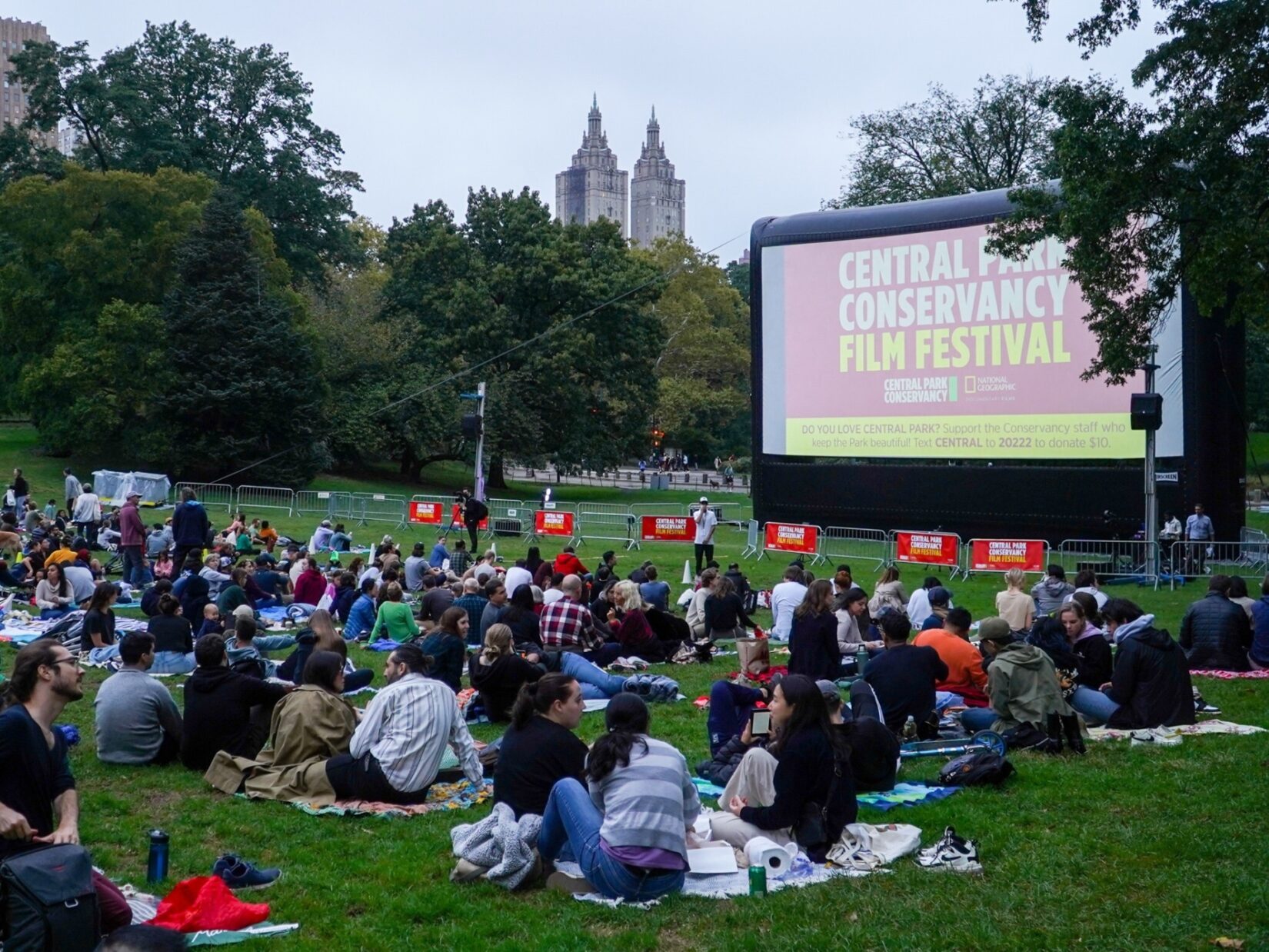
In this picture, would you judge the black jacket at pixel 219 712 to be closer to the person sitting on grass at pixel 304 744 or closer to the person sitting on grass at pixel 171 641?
the person sitting on grass at pixel 304 744

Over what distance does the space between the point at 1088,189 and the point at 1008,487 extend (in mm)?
12931

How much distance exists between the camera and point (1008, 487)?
80.8 feet

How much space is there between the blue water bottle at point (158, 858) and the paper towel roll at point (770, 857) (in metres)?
2.90

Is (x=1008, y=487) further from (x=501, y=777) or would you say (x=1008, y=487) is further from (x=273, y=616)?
(x=501, y=777)

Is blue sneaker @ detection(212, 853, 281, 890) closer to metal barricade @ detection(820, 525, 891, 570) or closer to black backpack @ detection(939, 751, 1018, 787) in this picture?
black backpack @ detection(939, 751, 1018, 787)

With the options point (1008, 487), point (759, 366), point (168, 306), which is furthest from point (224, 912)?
point (168, 306)

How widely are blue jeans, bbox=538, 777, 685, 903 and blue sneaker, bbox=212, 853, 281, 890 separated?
1.35 meters

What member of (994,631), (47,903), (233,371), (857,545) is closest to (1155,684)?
(994,631)

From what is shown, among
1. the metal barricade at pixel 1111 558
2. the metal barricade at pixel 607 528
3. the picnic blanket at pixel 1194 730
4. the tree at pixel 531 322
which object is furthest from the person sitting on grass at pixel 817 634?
the tree at pixel 531 322

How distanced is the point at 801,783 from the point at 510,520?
21.1 m

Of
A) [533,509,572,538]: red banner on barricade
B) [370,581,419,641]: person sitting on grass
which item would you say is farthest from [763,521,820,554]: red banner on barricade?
[370,581,419,641]: person sitting on grass

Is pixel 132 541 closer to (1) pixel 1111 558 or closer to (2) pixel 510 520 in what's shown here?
(2) pixel 510 520

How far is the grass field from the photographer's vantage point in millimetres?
5543

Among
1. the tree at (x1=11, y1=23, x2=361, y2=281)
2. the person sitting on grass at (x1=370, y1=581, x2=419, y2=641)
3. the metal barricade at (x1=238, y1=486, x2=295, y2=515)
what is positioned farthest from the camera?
the tree at (x1=11, y1=23, x2=361, y2=281)
